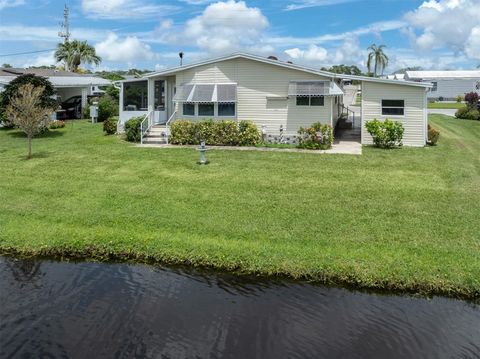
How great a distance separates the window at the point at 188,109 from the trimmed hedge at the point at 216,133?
1.37m

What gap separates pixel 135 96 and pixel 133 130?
12.5ft

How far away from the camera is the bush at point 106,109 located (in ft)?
105

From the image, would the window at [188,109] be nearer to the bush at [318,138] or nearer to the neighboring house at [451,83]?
the bush at [318,138]

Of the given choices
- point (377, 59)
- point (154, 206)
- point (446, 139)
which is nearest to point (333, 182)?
Result: point (154, 206)

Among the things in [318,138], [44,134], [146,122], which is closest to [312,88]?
[318,138]

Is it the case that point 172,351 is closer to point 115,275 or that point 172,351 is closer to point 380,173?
point 115,275

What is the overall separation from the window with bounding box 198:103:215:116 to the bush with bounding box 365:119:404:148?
7.43 meters

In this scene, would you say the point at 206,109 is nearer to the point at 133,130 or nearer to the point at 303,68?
the point at 133,130

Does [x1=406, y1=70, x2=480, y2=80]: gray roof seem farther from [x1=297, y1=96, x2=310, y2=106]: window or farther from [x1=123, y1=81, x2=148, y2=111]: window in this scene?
[x1=123, y1=81, x2=148, y2=111]: window

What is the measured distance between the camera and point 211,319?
7.15 m

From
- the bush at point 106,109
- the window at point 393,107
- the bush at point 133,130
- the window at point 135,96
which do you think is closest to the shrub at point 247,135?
the bush at point 133,130

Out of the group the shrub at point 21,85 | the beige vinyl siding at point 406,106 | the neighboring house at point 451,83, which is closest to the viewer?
the beige vinyl siding at point 406,106

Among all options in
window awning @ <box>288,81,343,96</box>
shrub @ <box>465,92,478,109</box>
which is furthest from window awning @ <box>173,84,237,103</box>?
shrub @ <box>465,92,478,109</box>

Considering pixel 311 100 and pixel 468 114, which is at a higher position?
pixel 468 114
